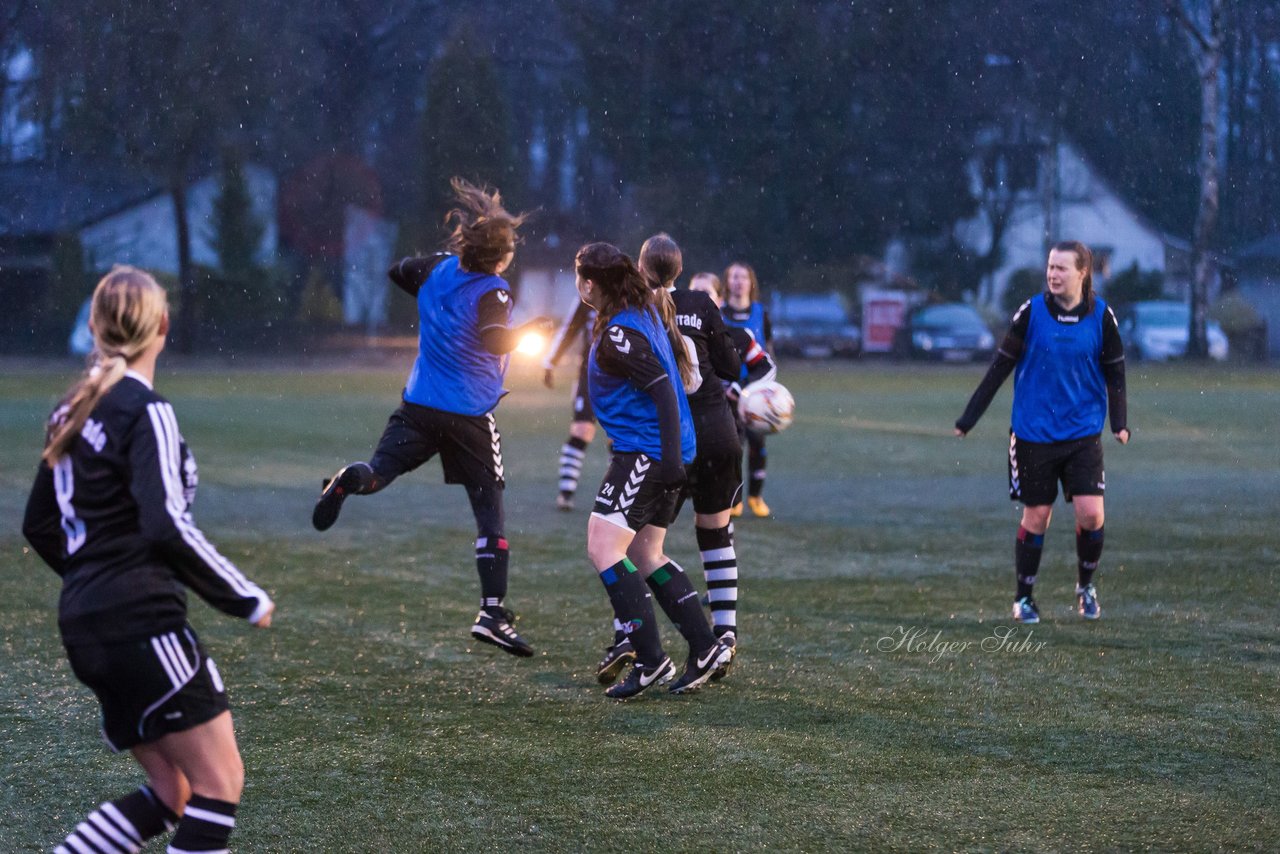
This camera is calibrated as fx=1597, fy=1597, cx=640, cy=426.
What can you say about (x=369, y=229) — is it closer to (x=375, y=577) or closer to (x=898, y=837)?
(x=375, y=577)

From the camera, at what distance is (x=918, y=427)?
72.3ft

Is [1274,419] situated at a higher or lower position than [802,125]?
lower

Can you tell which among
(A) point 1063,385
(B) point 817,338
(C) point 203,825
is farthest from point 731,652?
(B) point 817,338

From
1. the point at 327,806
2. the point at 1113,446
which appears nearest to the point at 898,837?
the point at 327,806

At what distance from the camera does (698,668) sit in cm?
652

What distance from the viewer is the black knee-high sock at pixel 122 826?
3.68 m

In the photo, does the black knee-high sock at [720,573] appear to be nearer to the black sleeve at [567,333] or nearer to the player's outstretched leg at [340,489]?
the player's outstretched leg at [340,489]

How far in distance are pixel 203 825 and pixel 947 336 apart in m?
43.5

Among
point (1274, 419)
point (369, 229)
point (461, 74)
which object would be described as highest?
point (461, 74)

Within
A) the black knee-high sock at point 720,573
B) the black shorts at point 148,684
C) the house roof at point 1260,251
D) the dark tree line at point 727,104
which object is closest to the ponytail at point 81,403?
the black shorts at point 148,684

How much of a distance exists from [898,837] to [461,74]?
49.7 metres

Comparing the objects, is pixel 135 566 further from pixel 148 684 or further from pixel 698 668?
pixel 698 668

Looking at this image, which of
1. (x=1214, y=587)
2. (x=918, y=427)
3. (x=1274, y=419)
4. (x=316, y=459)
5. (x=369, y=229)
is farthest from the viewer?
(x=369, y=229)

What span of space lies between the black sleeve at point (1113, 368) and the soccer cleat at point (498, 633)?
3133 mm
